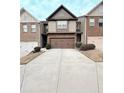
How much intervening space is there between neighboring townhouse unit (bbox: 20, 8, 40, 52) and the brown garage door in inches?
9.4

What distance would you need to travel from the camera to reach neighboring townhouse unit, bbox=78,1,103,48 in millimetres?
2791

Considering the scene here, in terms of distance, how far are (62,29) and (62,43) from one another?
22cm

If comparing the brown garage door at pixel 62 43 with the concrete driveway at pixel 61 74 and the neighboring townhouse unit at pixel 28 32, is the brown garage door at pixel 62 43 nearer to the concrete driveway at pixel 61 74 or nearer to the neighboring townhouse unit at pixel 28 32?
the concrete driveway at pixel 61 74

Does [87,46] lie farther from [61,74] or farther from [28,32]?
[28,32]

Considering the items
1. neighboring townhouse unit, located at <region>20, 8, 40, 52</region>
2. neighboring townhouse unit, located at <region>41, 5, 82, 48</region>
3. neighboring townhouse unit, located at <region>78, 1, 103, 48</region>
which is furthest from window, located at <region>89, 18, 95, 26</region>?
neighboring townhouse unit, located at <region>20, 8, 40, 52</region>

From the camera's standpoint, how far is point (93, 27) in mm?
2859

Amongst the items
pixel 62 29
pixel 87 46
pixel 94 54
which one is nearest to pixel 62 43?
pixel 62 29

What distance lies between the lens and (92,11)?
2908mm

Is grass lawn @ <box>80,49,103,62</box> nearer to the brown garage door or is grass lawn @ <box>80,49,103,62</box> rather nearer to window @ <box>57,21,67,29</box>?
the brown garage door

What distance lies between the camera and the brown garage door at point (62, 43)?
2.87m

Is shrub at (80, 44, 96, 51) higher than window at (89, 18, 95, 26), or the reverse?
window at (89, 18, 95, 26)

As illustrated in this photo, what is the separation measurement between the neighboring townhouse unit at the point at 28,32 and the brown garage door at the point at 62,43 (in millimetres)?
238

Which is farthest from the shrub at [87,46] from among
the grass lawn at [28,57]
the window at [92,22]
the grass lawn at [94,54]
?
the grass lawn at [28,57]
